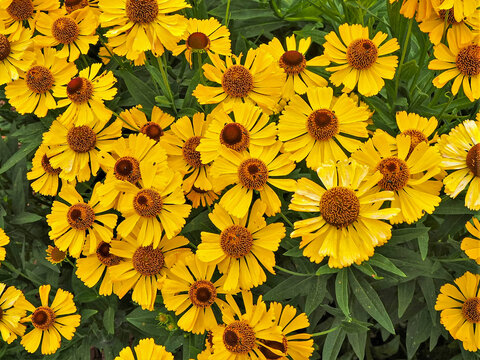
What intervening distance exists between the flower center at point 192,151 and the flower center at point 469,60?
75 centimetres

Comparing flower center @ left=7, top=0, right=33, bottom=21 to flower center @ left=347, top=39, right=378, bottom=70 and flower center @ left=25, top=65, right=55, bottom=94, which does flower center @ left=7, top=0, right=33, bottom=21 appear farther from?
flower center @ left=347, top=39, right=378, bottom=70

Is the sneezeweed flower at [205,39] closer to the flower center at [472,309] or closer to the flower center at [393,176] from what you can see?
the flower center at [393,176]

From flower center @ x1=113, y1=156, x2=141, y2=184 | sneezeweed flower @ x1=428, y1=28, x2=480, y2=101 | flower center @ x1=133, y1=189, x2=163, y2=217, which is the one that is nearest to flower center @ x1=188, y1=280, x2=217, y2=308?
flower center @ x1=133, y1=189, x2=163, y2=217

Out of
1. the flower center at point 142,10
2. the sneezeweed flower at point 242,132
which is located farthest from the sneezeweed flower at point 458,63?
the flower center at point 142,10

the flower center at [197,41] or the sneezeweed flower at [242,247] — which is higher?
the flower center at [197,41]

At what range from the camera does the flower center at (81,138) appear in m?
1.47

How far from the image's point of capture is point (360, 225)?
1095mm

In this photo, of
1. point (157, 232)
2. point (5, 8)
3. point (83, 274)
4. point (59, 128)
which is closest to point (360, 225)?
point (157, 232)

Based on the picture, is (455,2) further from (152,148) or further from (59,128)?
(59,128)

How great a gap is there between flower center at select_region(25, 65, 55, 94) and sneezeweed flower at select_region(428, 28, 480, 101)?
115 cm

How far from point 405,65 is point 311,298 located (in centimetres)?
72

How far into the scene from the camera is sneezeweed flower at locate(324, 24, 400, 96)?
1.36 metres

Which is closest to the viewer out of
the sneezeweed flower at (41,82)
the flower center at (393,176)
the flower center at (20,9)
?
the flower center at (393,176)

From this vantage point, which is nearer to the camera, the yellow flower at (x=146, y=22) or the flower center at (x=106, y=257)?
the yellow flower at (x=146, y=22)
